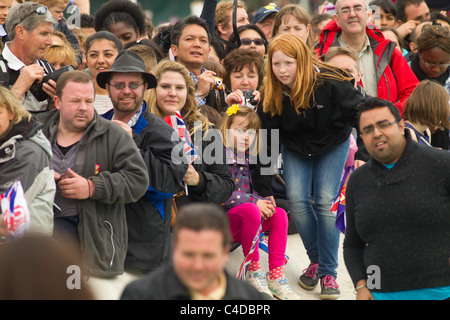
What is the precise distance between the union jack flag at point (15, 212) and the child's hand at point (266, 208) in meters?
2.62

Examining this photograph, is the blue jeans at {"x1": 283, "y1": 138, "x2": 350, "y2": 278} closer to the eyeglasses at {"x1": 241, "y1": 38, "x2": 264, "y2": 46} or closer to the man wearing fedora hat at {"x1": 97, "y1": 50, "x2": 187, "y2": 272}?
the man wearing fedora hat at {"x1": 97, "y1": 50, "x2": 187, "y2": 272}

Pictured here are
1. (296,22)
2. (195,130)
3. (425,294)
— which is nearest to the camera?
(425,294)

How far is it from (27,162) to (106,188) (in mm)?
565

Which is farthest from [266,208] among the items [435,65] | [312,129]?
[435,65]

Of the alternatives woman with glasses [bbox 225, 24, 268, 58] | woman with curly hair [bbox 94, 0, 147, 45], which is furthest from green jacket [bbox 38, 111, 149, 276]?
woman with glasses [bbox 225, 24, 268, 58]

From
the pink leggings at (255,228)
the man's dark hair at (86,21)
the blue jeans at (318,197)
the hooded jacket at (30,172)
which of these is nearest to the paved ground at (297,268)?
the blue jeans at (318,197)

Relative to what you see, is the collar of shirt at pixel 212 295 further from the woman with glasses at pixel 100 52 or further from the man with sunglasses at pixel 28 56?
the woman with glasses at pixel 100 52

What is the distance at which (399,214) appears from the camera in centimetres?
423

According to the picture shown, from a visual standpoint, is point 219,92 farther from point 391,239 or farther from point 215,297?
point 215,297

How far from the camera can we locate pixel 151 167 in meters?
5.30

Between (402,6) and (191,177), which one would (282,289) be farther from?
(402,6)

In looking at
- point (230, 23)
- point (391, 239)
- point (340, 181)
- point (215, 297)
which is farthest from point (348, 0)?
point (215, 297)

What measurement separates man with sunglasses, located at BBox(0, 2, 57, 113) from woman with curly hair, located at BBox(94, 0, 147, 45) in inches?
72.7

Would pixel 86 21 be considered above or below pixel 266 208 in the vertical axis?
above
